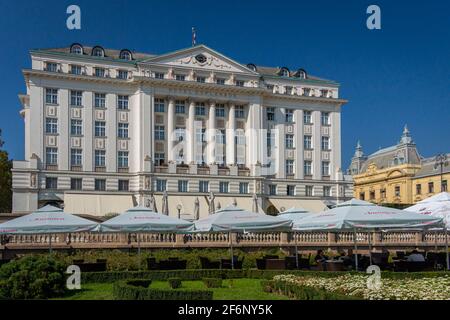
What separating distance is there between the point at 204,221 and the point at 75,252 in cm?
861

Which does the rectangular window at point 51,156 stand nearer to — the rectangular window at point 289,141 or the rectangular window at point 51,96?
the rectangular window at point 51,96

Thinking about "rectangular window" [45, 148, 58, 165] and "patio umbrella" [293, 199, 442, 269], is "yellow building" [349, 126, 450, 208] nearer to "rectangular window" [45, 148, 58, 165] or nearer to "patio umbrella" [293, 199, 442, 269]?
"rectangular window" [45, 148, 58, 165]

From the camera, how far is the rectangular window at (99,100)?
7069cm

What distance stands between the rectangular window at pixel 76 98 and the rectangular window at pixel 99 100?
5.42 feet

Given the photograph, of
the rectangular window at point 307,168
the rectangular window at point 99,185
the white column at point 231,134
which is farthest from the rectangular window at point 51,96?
the rectangular window at point 307,168

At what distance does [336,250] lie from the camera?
130ft

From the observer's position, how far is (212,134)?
7481cm

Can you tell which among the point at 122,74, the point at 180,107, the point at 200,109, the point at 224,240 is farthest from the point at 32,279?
the point at 200,109

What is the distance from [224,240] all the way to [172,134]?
120 ft

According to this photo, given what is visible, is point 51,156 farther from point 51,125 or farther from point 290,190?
point 290,190

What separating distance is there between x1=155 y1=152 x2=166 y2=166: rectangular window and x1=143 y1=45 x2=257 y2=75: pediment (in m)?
10.4

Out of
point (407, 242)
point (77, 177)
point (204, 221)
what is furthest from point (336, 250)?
point (77, 177)
